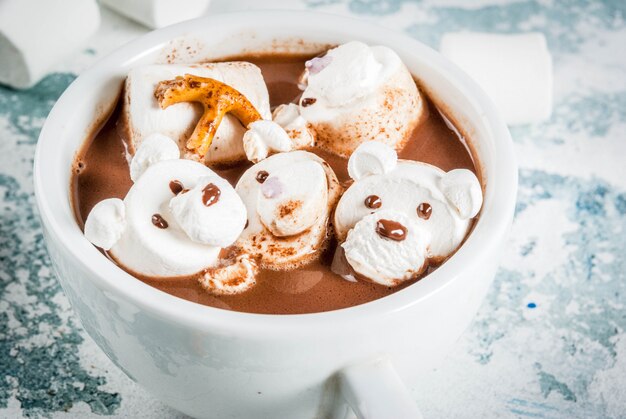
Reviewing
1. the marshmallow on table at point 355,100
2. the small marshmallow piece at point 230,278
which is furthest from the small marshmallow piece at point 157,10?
the small marshmallow piece at point 230,278

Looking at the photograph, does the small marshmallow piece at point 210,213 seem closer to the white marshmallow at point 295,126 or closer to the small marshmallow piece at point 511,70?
the white marshmallow at point 295,126

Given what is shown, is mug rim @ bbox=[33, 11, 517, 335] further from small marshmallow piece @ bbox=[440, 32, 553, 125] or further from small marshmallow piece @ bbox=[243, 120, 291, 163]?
small marshmallow piece @ bbox=[440, 32, 553, 125]

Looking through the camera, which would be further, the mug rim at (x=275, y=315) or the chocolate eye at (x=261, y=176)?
the chocolate eye at (x=261, y=176)

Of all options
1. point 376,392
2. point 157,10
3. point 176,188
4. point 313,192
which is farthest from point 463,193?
point 157,10

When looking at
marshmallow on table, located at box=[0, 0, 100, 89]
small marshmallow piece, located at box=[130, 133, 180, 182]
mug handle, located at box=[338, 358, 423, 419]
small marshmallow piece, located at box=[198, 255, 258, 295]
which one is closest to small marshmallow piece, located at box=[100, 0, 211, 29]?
marshmallow on table, located at box=[0, 0, 100, 89]

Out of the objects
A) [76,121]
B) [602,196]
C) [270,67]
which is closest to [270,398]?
[76,121]

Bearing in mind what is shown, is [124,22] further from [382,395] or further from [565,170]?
[382,395]

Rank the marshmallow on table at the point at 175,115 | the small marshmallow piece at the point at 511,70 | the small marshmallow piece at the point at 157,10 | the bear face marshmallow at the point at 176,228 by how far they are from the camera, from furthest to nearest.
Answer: the small marshmallow piece at the point at 157,10 → the small marshmallow piece at the point at 511,70 → the marshmallow on table at the point at 175,115 → the bear face marshmallow at the point at 176,228
